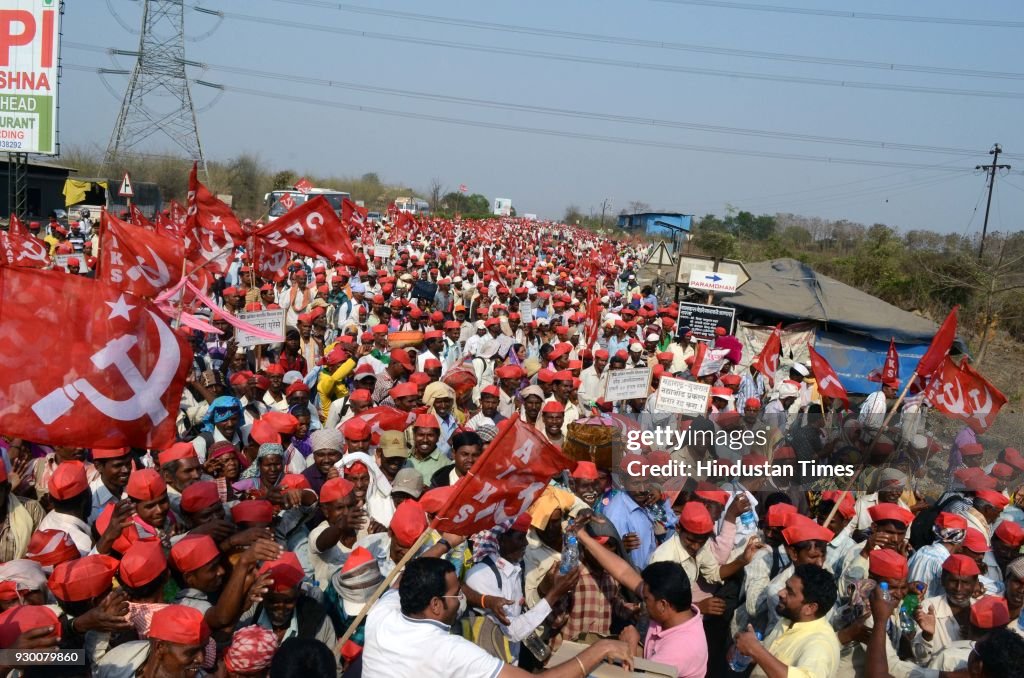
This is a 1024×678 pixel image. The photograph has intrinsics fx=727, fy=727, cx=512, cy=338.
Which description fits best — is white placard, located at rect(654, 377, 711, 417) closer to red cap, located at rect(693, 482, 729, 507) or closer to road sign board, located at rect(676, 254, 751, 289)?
red cap, located at rect(693, 482, 729, 507)

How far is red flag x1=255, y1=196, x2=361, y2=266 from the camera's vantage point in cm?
912

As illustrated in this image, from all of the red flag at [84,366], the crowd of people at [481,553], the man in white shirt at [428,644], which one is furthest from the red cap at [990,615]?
the red flag at [84,366]

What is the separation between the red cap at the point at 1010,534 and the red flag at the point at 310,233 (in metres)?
7.49

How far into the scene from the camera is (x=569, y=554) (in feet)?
12.6

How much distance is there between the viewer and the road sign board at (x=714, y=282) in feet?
50.5

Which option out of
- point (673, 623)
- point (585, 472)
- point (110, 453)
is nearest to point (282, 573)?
point (673, 623)

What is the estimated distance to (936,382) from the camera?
676cm

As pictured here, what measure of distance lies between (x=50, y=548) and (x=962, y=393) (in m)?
7.21

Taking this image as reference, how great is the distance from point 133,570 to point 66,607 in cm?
30

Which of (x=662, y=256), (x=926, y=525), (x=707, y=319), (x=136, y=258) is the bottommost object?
(x=926, y=525)

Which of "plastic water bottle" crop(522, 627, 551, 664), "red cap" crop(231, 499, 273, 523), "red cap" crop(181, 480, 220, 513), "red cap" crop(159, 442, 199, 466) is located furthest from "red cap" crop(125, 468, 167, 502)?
"plastic water bottle" crop(522, 627, 551, 664)

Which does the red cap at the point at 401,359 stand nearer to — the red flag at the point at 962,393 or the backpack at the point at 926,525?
the backpack at the point at 926,525

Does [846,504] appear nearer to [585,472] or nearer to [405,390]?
[585,472]

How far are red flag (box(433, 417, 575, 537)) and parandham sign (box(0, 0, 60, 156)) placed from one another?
64.6ft
